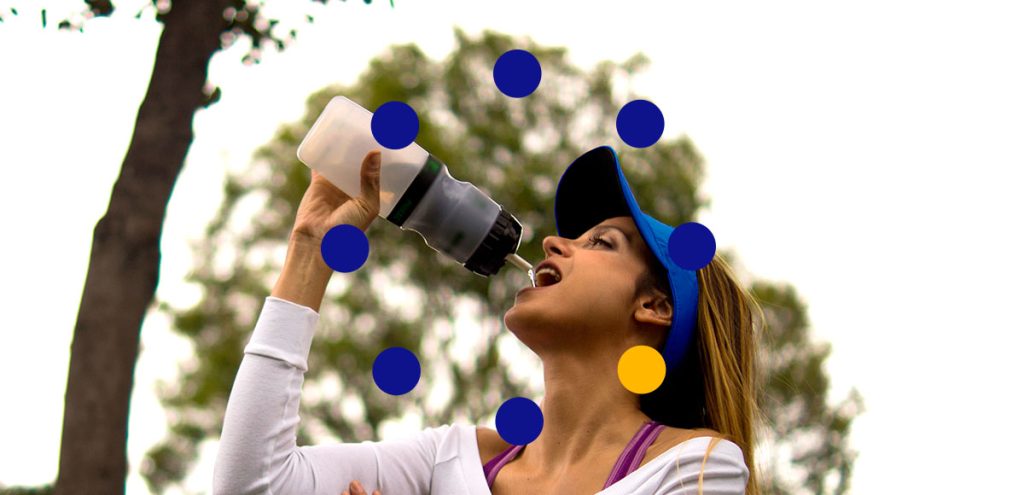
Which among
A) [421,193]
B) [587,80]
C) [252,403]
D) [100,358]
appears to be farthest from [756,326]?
[587,80]

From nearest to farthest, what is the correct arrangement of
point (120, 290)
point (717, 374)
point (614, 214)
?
point (717, 374) < point (614, 214) < point (120, 290)

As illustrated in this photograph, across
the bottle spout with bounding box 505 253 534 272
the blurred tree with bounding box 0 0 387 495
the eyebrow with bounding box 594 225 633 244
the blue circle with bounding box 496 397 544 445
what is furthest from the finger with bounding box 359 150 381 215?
the blurred tree with bounding box 0 0 387 495

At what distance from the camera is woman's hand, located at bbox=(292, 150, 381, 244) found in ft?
9.36

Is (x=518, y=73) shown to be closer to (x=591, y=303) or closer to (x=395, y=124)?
(x=395, y=124)

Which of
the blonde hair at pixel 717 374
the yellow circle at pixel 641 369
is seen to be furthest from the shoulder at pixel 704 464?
the blonde hair at pixel 717 374

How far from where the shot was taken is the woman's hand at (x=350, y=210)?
285 centimetres

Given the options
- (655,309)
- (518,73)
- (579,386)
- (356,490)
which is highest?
(518,73)

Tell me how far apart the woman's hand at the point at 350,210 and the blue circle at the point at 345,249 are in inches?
3.9

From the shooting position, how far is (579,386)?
2.98 m

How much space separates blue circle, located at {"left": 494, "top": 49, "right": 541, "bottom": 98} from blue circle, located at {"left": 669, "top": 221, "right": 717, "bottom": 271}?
1.63ft

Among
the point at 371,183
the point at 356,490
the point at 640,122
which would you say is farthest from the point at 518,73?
the point at 356,490

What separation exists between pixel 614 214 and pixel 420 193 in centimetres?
57

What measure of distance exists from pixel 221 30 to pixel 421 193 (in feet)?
8.39

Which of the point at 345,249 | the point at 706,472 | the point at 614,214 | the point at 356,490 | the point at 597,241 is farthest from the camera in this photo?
the point at 614,214
